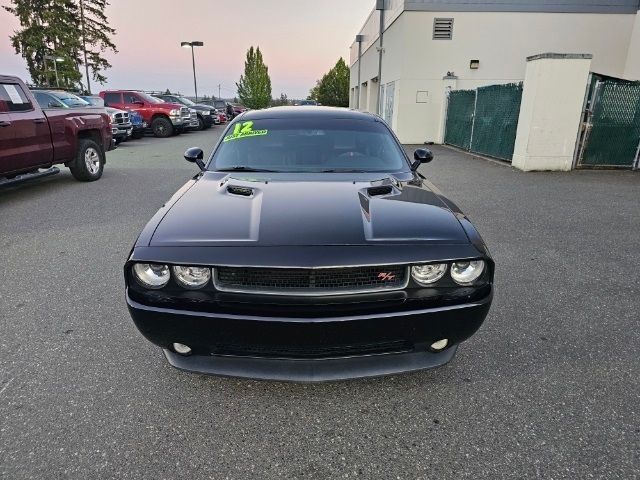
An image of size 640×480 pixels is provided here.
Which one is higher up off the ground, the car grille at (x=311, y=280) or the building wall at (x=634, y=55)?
the building wall at (x=634, y=55)

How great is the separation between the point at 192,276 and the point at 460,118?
14334 millimetres

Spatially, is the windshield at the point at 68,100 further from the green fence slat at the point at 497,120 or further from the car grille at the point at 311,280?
the car grille at the point at 311,280

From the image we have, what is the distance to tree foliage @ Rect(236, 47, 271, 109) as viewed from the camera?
240 feet

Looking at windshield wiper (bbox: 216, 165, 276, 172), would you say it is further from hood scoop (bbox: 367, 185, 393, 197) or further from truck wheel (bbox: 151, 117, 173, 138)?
truck wheel (bbox: 151, 117, 173, 138)

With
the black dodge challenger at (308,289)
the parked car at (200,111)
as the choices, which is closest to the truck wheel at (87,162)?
the black dodge challenger at (308,289)

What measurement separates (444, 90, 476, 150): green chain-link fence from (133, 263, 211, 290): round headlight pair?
12932 millimetres

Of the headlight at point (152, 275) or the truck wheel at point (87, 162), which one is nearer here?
the headlight at point (152, 275)

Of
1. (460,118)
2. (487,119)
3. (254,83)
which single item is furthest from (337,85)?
(487,119)

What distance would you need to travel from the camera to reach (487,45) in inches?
656

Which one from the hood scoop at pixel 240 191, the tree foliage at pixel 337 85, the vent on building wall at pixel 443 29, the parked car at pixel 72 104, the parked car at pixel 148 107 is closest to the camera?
the hood scoop at pixel 240 191

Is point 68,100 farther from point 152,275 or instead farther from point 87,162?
point 152,275

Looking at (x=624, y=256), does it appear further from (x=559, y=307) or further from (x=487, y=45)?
(x=487, y=45)

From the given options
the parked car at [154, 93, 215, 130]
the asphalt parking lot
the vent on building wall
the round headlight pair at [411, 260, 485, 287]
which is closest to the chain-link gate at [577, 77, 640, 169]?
the asphalt parking lot

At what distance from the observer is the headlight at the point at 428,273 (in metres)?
1.92
